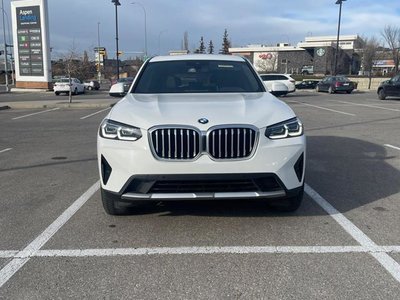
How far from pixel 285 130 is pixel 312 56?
7714 cm

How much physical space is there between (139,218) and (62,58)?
39.7 metres

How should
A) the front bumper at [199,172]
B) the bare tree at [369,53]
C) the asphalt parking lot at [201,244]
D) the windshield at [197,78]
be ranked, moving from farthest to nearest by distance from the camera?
the bare tree at [369,53]
the windshield at [197,78]
the front bumper at [199,172]
the asphalt parking lot at [201,244]

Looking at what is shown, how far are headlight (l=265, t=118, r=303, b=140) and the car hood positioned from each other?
0.05 meters

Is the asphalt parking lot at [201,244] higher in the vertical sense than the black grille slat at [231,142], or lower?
lower

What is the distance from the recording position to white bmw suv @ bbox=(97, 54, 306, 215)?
160 inches

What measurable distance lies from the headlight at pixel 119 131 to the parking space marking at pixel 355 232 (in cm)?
224

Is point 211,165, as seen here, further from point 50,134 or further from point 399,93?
point 399,93

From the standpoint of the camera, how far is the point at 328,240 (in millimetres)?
4105

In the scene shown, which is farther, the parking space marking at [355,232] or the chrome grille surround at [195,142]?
the chrome grille surround at [195,142]

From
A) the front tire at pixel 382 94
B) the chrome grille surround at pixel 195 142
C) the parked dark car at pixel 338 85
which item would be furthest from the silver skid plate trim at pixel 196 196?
the parked dark car at pixel 338 85

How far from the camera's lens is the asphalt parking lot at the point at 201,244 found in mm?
3246

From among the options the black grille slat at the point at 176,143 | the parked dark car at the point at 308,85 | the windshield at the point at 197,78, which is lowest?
the parked dark car at the point at 308,85

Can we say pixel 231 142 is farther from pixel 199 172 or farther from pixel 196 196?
pixel 196 196

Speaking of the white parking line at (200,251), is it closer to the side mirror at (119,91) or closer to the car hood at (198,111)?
the car hood at (198,111)
